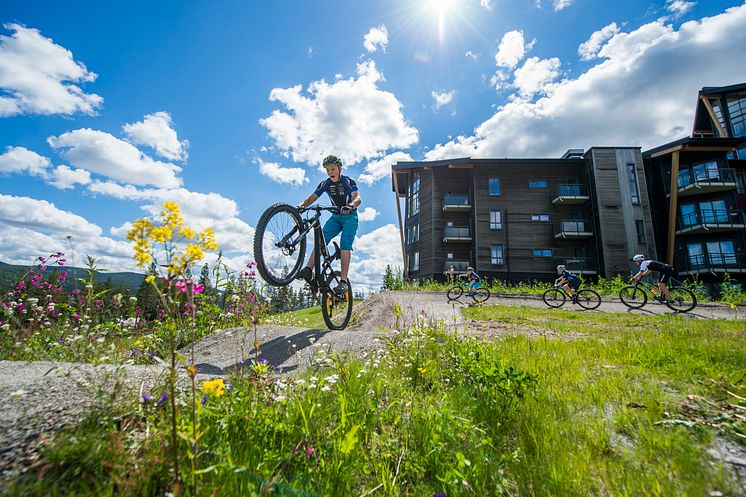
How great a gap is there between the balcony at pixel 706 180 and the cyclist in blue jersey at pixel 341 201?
31.4m

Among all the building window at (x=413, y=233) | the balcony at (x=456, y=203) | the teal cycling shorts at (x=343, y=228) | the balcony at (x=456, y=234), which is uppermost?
the balcony at (x=456, y=203)

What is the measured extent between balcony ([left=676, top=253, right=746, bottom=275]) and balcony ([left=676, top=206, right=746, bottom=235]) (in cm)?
199

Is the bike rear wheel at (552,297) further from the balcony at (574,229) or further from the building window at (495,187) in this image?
the building window at (495,187)

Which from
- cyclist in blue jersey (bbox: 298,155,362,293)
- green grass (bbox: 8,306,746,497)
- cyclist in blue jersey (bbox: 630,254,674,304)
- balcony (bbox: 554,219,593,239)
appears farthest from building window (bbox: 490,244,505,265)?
green grass (bbox: 8,306,746,497)

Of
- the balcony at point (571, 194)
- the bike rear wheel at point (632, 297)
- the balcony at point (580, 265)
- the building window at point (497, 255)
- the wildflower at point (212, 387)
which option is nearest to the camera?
the wildflower at point (212, 387)

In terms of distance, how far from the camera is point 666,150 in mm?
23734

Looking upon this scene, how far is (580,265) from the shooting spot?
24469 millimetres

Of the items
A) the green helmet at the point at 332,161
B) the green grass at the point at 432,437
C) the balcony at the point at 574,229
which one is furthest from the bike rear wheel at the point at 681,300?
the balcony at the point at 574,229

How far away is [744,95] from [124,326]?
141 feet

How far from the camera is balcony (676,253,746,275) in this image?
71.8ft

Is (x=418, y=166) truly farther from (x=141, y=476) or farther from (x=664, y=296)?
(x=141, y=476)

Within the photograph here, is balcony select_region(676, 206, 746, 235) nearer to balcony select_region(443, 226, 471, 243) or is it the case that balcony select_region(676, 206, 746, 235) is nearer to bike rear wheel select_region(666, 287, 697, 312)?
balcony select_region(443, 226, 471, 243)

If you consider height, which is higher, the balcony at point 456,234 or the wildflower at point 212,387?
the balcony at point 456,234

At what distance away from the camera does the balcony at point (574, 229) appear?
81.1 ft
